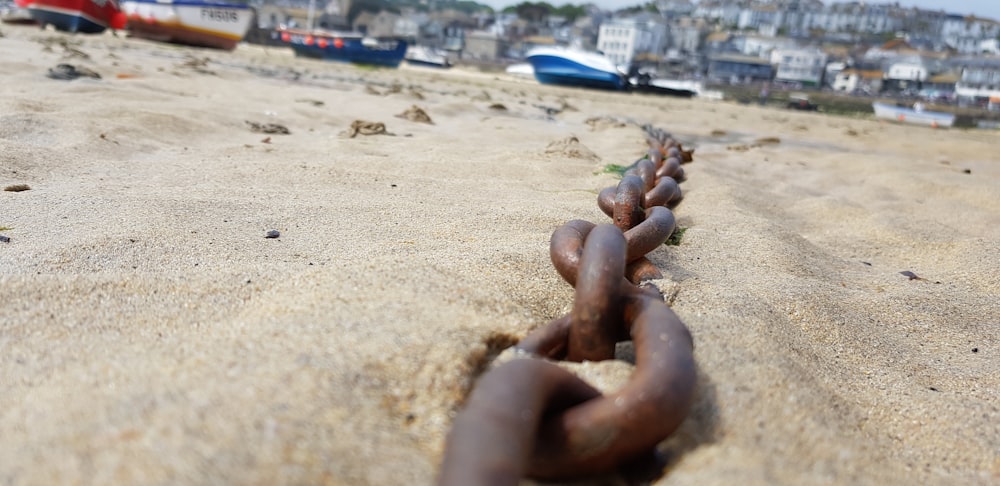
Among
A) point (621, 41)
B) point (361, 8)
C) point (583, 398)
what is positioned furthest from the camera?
point (361, 8)

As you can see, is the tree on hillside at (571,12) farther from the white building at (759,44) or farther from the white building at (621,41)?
the white building at (621,41)

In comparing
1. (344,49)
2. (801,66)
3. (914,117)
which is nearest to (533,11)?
(801,66)

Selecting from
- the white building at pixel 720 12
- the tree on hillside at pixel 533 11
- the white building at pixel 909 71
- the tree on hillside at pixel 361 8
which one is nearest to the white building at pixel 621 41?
the white building at pixel 909 71

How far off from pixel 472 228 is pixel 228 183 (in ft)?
3.42

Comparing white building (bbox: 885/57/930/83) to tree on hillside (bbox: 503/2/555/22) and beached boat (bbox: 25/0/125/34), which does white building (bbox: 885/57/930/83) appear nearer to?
tree on hillside (bbox: 503/2/555/22)

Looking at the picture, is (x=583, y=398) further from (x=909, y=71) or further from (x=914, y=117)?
(x=909, y=71)

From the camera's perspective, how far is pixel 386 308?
126 cm

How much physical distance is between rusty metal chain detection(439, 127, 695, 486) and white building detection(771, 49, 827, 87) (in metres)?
74.7

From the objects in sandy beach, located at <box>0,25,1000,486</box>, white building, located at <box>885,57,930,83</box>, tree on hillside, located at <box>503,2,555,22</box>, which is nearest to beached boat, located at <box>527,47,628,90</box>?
sandy beach, located at <box>0,25,1000,486</box>

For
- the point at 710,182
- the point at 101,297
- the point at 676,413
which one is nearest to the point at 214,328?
the point at 101,297

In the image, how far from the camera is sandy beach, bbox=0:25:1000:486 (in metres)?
0.90

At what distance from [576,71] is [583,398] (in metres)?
20.8

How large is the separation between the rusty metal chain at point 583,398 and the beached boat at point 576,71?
20.0m

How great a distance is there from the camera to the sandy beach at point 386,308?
0.90 m
